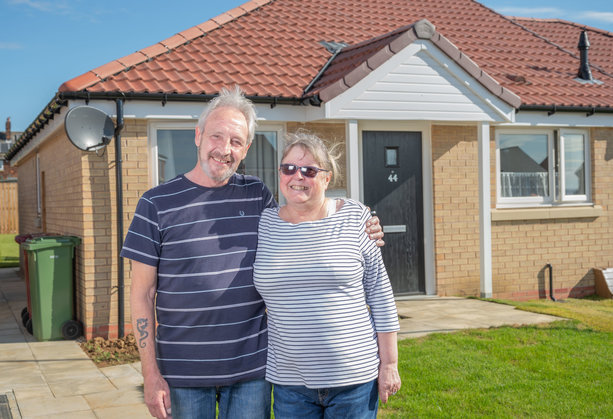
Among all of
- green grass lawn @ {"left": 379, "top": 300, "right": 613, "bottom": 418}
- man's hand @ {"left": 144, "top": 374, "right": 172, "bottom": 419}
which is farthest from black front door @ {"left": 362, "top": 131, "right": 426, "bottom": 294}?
man's hand @ {"left": 144, "top": 374, "right": 172, "bottom": 419}

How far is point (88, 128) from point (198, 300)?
16.9ft

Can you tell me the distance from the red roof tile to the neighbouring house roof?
0.02m

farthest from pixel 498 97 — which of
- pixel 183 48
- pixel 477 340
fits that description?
A: pixel 183 48

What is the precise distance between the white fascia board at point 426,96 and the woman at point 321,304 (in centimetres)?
543

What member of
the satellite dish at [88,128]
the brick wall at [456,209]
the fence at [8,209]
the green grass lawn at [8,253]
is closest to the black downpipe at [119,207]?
the satellite dish at [88,128]

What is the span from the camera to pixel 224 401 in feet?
8.77

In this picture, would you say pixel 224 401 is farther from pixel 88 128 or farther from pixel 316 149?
pixel 88 128

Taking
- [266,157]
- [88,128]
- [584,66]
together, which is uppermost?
[584,66]

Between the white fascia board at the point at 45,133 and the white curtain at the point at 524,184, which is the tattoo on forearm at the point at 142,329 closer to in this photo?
the white fascia board at the point at 45,133

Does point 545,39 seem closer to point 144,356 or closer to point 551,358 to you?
point 551,358

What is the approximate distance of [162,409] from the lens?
2.61m

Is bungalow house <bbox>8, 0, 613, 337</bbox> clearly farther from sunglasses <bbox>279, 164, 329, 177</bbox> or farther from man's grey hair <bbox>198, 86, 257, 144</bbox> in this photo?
sunglasses <bbox>279, 164, 329, 177</bbox>

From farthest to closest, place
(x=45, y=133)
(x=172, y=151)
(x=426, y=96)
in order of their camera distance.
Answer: (x=45, y=133) → (x=426, y=96) → (x=172, y=151)

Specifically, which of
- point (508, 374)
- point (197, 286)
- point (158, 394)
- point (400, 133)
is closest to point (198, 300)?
point (197, 286)
